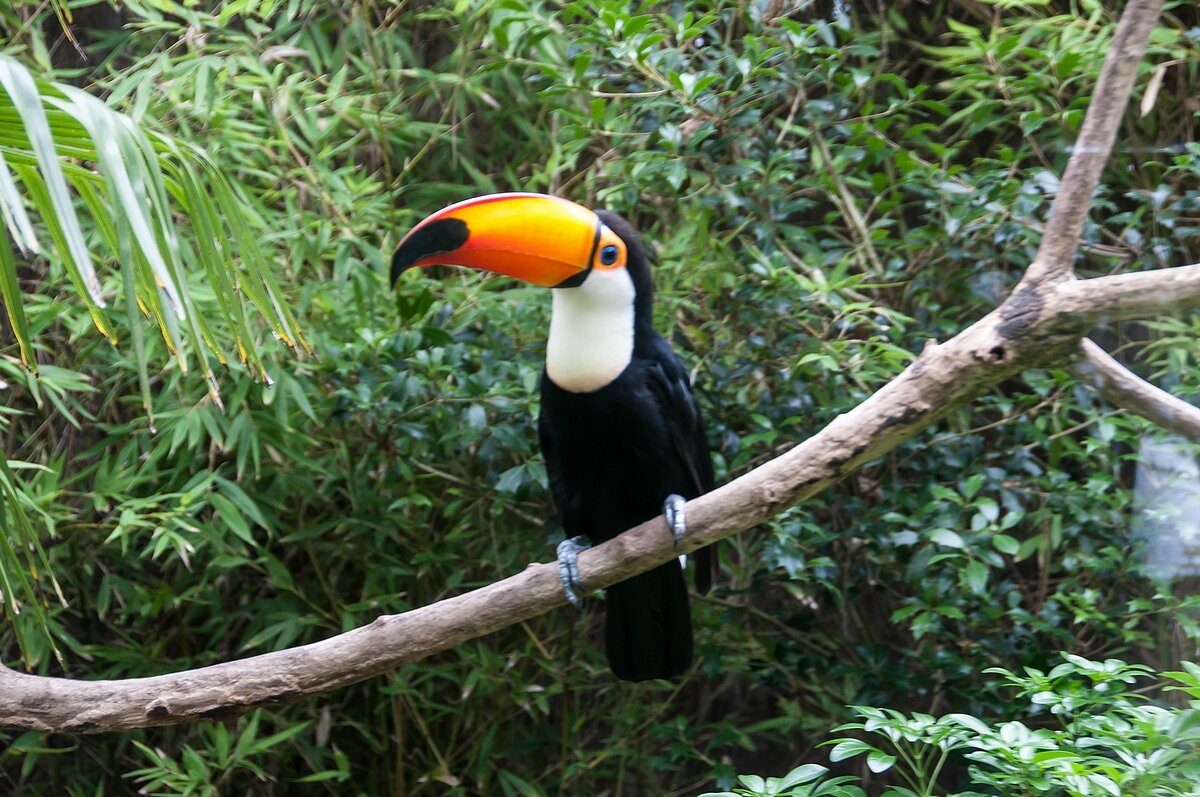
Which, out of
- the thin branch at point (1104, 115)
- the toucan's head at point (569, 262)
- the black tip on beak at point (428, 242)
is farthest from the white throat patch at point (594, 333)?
the thin branch at point (1104, 115)

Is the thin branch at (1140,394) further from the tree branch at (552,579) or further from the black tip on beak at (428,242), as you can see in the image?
the black tip on beak at (428,242)

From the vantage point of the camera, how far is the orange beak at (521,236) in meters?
1.43

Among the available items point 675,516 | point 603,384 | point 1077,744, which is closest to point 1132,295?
point 1077,744

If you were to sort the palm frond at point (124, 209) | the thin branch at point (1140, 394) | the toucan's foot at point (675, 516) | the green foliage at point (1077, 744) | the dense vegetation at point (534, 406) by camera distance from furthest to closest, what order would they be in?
the dense vegetation at point (534, 406) → the toucan's foot at point (675, 516) → the thin branch at point (1140, 394) → the green foliage at point (1077, 744) → the palm frond at point (124, 209)

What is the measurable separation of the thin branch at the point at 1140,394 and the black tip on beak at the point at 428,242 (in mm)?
740

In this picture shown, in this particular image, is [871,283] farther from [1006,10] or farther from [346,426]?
[346,426]

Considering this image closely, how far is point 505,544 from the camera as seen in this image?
1875 mm

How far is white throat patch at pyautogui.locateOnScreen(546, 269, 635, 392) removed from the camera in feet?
4.79

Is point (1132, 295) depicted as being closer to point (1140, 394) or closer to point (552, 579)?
point (1140, 394)

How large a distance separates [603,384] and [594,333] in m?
0.07

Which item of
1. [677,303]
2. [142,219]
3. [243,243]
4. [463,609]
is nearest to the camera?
[142,219]

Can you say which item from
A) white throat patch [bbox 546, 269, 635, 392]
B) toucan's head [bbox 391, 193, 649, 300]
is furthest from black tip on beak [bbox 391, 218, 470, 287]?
white throat patch [bbox 546, 269, 635, 392]

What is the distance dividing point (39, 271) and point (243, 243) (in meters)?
1.08

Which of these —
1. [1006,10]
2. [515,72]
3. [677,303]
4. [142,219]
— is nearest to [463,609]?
[142,219]
